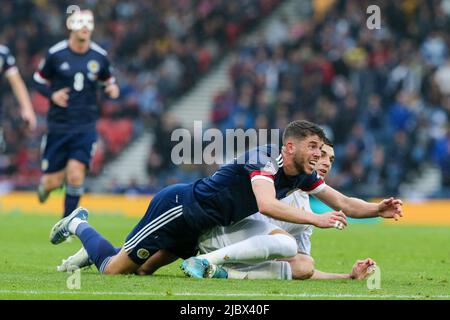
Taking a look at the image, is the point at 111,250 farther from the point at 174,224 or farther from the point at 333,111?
the point at 333,111

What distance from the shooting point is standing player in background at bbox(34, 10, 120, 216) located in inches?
591

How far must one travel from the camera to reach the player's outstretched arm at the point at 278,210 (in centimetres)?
831

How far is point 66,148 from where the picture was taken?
49.8 feet

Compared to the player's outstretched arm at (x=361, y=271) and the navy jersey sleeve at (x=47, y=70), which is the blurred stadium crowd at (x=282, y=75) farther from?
the player's outstretched arm at (x=361, y=271)

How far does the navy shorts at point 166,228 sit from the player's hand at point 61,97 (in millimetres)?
5941

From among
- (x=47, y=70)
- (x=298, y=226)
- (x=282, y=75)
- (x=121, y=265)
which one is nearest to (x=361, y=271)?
(x=298, y=226)

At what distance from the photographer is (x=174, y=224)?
928 centimetres

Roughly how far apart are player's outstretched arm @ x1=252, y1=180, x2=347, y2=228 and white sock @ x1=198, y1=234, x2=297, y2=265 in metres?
0.46

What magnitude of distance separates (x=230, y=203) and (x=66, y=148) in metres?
6.41

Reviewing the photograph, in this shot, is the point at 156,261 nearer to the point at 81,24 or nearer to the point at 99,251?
the point at 99,251

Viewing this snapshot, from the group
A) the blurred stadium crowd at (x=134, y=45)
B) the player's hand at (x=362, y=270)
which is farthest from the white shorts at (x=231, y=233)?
the blurred stadium crowd at (x=134, y=45)

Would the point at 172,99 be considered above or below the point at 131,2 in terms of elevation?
below
